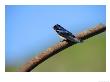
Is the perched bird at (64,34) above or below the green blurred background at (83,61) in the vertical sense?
above

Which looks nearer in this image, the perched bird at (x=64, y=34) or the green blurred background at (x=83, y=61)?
the perched bird at (x=64, y=34)

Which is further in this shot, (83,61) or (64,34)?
(83,61)

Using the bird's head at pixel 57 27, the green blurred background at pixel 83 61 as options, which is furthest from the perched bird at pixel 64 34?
the green blurred background at pixel 83 61

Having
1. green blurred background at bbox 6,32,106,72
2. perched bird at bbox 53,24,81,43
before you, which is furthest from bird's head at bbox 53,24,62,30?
green blurred background at bbox 6,32,106,72

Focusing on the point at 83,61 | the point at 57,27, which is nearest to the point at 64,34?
the point at 57,27

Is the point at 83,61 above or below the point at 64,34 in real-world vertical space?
below

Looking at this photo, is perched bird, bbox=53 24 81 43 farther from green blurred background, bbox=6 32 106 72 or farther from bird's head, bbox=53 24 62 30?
green blurred background, bbox=6 32 106 72

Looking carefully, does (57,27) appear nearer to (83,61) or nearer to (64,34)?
(64,34)

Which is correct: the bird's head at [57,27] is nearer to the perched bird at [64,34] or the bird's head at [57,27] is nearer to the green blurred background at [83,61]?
the perched bird at [64,34]
